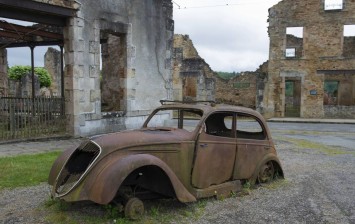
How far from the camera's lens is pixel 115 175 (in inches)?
150

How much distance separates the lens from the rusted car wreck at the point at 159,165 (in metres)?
3.89

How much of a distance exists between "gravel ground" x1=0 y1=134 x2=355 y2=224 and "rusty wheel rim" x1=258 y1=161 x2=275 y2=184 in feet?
0.54

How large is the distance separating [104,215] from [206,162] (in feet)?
5.12

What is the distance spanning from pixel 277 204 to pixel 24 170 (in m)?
4.52

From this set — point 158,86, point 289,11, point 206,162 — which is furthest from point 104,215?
point 289,11

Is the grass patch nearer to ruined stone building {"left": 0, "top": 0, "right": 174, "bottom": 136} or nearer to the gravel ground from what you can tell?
the gravel ground

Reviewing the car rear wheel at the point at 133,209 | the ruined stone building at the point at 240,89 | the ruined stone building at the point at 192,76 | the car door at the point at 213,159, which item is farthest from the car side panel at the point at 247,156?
the ruined stone building at the point at 240,89

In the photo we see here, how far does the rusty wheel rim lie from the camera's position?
5717mm

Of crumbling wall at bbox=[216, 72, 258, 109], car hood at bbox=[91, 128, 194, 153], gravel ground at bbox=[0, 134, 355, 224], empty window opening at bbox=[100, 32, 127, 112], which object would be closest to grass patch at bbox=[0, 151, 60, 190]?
gravel ground at bbox=[0, 134, 355, 224]

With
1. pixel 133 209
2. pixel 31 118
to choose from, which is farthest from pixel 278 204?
pixel 31 118

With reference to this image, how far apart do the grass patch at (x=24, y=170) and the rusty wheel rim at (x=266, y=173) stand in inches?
146

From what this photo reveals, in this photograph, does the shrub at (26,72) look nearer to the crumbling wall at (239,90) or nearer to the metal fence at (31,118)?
the crumbling wall at (239,90)

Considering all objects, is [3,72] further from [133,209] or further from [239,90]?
[239,90]

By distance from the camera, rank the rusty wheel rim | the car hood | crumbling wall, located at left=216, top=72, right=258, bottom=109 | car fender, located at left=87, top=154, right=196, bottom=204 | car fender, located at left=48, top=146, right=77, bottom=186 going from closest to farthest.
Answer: car fender, located at left=87, top=154, right=196, bottom=204, the car hood, car fender, located at left=48, top=146, right=77, bottom=186, the rusty wheel rim, crumbling wall, located at left=216, top=72, right=258, bottom=109
